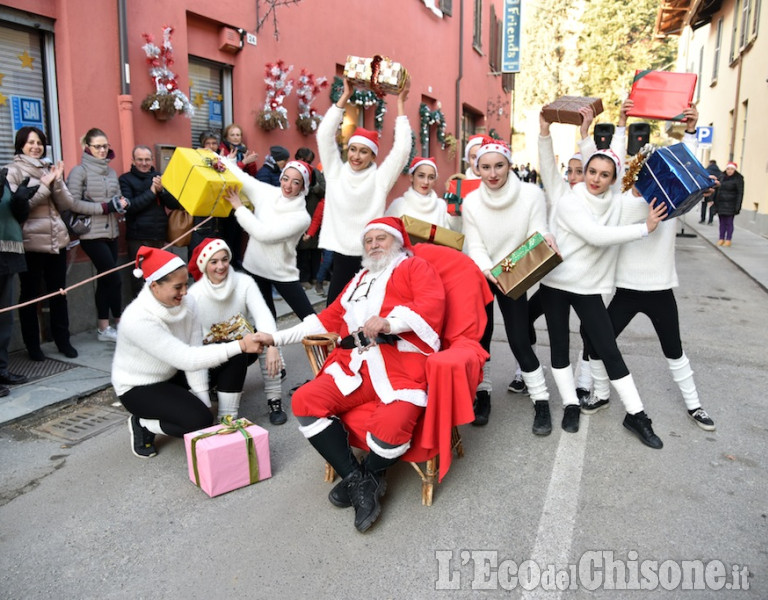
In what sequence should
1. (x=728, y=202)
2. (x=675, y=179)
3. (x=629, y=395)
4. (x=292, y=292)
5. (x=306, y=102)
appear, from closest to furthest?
(x=675, y=179) → (x=629, y=395) → (x=292, y=292) → (x=306, y=102) → (x=728, y=202)

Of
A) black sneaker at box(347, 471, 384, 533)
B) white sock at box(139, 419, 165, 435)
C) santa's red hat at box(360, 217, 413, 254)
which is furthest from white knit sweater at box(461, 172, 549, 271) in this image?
white sock at box(139, 419, 165, 435)

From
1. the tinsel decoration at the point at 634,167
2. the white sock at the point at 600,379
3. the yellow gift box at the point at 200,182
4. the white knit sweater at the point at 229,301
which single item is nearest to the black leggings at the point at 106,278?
the yellow gift box at the point at 200,182

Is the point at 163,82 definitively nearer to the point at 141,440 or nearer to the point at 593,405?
the point at 141,440

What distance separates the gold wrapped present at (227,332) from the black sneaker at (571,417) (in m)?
2.24

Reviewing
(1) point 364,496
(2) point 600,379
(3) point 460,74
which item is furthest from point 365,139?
(3) point 460,74

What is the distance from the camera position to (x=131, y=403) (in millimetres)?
3814

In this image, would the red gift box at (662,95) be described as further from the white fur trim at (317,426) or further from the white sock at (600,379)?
the white fur trim at (317,426)

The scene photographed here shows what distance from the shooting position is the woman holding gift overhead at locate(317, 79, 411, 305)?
4684 millimetres

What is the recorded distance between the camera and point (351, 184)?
15.6 feet

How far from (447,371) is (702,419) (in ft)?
7.26

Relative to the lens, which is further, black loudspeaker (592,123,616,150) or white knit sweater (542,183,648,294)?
black loudspeaker (592,123,616,150)

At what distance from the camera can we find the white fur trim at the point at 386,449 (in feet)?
10.4

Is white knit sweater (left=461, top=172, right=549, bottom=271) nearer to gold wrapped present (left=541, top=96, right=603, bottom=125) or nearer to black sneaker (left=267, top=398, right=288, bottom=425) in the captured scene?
gold wrapped present (left=541, top=96, right=603, bottom=125)

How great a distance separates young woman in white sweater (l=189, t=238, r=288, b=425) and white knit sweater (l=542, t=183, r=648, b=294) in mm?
1984
